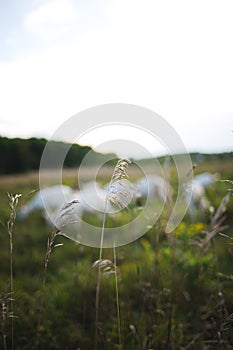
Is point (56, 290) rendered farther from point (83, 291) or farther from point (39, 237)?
point (39, 237)

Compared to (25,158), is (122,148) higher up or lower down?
lower down

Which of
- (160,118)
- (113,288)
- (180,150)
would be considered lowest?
(113,288)

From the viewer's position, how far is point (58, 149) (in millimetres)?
4199

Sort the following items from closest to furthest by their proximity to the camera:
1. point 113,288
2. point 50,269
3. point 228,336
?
1. point 228,336
2. point 113,288
3. point 50,269

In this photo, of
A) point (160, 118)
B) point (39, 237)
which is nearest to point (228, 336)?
point (160, 118)

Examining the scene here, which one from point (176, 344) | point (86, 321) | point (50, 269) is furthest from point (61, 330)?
point (50, 269)

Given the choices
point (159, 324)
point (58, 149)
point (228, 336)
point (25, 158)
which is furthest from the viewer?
point (25, 158)

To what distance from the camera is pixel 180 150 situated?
11.7 feet

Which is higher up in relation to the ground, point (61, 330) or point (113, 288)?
point (113, 288)

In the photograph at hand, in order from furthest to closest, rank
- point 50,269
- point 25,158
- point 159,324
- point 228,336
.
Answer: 1. point 25,158
2. point 50,269
3. point 159,324
4. point 228,336

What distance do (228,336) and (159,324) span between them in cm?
52

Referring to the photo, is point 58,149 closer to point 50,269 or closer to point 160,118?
point 160,118

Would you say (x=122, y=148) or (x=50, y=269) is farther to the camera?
(x=50, y=269)

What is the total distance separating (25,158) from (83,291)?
124ft
